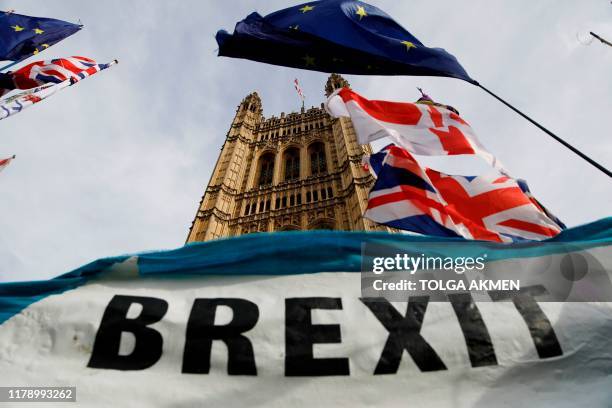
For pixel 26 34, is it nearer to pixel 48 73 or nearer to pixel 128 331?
pixel 48 73

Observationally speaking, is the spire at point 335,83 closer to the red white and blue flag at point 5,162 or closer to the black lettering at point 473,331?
the red white and blue flag at point 5,162

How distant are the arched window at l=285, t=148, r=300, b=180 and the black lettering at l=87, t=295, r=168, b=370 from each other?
A: 2759 centimetres

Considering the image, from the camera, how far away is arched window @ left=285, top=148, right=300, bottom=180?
30.8m

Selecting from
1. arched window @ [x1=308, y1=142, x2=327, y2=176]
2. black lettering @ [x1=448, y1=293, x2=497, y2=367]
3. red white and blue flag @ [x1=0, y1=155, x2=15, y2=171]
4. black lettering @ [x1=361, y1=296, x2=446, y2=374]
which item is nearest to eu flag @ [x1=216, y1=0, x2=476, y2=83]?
black lettering @ [x1=448, y1=293, x2=497, y2=367]

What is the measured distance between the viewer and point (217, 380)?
223 cm

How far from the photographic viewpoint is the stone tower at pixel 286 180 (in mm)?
23438

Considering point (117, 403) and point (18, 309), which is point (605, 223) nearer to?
point (117, 403)

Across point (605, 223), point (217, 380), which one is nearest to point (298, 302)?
point (217, 380)

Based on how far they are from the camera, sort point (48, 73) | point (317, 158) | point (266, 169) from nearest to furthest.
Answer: point (48, 73) → point (317, 158) → point (266, 169)

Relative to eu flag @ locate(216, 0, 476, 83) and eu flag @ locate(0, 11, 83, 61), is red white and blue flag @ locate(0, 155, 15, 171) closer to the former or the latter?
eu flag @ locate(0, 11, 83, 61)

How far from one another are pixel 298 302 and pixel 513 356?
1560 millimetres

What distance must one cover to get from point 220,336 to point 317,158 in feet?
100

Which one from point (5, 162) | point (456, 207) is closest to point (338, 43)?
point (456, 207)

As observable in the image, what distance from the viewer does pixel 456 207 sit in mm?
6254
